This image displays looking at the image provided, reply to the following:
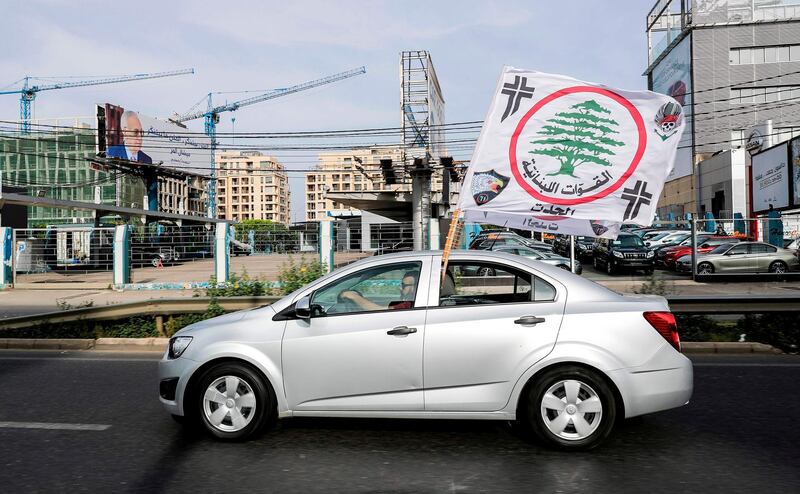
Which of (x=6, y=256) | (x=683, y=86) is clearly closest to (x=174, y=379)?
(x=6, y=256)

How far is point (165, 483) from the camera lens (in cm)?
436

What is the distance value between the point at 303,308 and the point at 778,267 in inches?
880

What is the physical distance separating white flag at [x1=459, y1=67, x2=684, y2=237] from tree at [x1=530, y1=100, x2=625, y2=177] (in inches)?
0.4

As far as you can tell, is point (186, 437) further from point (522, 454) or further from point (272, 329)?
point (522, 454)

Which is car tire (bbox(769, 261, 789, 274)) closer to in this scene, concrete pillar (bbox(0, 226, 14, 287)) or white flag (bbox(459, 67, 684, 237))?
white flag (bbox(459, 67, 684, 237))

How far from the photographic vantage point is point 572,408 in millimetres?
4914

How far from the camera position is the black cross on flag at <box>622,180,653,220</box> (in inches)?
280

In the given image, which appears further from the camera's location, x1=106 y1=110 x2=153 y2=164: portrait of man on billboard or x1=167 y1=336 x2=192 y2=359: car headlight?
x1=106 y1=110 x2=153 y2=164: portrait of man on billboard

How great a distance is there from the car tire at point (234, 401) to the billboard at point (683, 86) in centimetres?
6121

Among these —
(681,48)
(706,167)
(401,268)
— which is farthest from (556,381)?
(681,48)

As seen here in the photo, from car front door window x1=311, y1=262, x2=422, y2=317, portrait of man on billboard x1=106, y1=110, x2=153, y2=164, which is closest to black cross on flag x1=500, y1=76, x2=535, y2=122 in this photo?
car front door window x1=311, y1=262, x2=422, y2=317

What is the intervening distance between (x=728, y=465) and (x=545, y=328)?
4.89 ft

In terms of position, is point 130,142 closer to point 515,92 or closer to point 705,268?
point 705,268

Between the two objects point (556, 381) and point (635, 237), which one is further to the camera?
point (635, 237)
